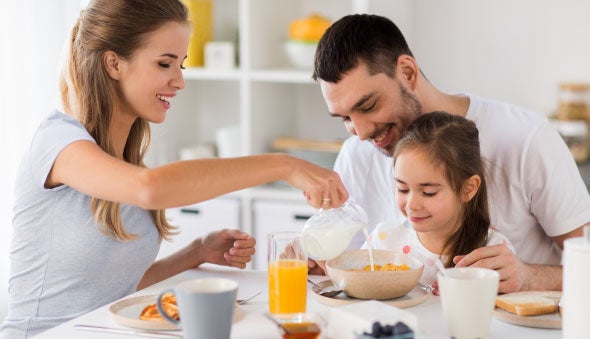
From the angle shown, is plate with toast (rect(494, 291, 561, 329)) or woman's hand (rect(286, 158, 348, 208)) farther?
woman's hand (rect(286, 158, 348, 208))

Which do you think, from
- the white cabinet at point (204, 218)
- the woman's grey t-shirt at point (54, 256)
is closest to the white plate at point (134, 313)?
the woman's grey t-shirt at point (54, 256)

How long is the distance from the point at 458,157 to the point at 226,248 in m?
0.61

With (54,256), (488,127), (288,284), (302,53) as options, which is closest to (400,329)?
(288,284)

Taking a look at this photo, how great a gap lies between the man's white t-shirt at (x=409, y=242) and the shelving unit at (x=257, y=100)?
1.35 metres

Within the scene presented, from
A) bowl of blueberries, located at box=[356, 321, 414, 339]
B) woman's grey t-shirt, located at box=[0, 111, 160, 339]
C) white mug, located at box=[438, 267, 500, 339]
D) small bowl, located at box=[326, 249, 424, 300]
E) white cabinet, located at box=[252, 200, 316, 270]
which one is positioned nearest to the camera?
bowl of blueberries, located at box=[356, 321, 414, 339]

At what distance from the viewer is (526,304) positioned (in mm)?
1554

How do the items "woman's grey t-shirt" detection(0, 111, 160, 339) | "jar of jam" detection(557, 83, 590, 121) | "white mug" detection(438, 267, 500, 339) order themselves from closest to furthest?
"white mug" detection(438, 267, 500, 339)
"woman's grey t-shirt" detection(0, 111, 160, 339)
"jar of jam" detection(557, 83, 590, 121)

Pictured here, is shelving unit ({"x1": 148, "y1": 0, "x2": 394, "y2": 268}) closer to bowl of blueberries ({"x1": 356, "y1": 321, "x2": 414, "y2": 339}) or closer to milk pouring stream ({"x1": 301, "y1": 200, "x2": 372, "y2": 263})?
milk pouring stream ({"x1": 301, "y1": 200, "x2": 372, "y2": 263})

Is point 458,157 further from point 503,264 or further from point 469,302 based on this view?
point 469,302

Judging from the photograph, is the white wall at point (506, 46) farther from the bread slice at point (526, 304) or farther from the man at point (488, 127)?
the bread slice at point (526, 304)

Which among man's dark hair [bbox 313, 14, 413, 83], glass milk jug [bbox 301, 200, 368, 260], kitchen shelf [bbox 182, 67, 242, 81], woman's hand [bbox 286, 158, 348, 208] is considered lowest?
glass milk jug [bbox 301, 200, 368, 260]

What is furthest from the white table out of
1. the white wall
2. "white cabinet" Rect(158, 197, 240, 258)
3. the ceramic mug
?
the white wall

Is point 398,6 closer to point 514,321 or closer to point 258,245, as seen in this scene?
point 258,245

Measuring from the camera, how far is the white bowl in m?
3.52
